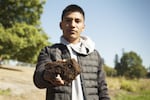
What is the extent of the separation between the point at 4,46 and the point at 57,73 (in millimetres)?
25076

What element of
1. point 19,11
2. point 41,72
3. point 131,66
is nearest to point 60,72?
point 41,72

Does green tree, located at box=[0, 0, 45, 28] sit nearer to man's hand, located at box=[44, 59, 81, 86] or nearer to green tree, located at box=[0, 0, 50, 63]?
green tree, located at box=[0, 0, 50, 63]

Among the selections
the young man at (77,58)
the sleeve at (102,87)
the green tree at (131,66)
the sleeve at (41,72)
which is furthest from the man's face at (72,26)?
the green tree at (131,66)

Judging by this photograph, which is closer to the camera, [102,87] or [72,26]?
[72,26]

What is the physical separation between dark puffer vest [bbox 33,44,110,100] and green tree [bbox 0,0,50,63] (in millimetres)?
23163

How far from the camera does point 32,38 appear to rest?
27188mm

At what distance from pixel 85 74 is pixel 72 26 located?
0.44 meters

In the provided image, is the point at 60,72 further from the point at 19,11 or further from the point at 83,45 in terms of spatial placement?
the point at 19,11

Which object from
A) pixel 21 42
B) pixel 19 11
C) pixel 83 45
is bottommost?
pixel 83 45

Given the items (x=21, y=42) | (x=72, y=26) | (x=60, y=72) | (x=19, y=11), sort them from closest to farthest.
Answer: (x=60, y=72)
(x=72, y=26)
(x=21, y=42)
(x=19, y=11)

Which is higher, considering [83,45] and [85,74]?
[83,45]

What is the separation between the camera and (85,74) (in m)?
2.99

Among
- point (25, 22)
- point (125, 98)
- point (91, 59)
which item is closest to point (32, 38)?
point (25, 22)

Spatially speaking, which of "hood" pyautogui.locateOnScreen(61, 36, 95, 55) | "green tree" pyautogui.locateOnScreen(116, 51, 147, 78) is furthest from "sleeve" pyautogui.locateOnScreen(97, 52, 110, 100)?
"green tree" pyautogui.locateOnScreen(116, 51, 147, 78)
